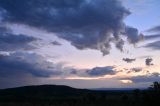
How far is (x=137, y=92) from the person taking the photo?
114 meters

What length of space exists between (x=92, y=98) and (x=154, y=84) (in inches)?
2475

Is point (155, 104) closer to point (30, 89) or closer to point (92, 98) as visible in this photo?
point (92, 98)

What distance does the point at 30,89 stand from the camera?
652 feet

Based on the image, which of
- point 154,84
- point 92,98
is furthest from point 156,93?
point 92,98

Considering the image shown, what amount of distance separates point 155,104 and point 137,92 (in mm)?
69061

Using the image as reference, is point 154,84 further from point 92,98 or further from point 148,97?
point 92,98

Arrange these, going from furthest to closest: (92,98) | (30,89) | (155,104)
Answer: (30,89)
(92,98)
(155,104)

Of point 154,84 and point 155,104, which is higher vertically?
point 154,84

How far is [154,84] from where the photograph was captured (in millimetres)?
46344

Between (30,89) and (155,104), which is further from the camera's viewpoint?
(30,89)

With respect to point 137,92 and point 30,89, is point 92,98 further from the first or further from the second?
point 30,89

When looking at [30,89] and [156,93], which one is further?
[30,89]

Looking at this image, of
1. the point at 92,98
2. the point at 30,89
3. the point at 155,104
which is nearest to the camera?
the point at 155,104

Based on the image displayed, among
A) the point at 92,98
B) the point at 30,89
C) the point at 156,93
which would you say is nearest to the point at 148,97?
the point at 156,93
